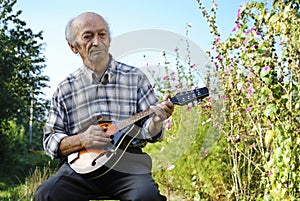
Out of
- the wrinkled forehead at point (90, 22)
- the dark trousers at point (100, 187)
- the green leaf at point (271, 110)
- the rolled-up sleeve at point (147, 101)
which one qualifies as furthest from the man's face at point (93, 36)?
the green leaf at point (271, 110)

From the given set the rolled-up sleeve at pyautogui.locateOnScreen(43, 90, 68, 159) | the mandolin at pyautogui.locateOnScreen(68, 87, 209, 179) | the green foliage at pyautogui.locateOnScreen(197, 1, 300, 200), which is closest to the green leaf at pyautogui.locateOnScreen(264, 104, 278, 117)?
the green foliage at pyautogui.locateOnScreen(197, 1, 300, 200)

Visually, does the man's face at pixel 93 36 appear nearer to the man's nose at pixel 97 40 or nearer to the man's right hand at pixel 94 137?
the man's nose at pixel 97 40

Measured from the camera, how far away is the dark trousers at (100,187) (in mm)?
1797

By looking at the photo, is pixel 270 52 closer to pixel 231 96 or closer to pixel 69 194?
pixel 231 96

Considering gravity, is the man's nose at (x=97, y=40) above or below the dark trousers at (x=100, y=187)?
above

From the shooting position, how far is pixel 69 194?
73.3 inches

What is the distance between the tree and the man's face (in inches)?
332

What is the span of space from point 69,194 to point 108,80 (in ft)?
1.84

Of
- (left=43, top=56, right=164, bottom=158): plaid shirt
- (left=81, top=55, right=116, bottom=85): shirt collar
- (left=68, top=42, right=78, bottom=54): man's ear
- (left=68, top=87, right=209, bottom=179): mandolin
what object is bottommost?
(left=68, top=87, right=209, bottom=179): mandolin

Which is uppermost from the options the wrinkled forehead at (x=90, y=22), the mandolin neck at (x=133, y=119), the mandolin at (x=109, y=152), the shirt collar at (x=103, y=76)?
the wrinkled forehead at (x=90, y=22)

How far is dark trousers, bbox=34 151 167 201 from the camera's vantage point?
1.80 metres

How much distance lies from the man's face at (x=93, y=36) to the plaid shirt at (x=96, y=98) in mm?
97

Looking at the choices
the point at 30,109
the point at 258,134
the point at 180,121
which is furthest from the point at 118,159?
the point at 30,109

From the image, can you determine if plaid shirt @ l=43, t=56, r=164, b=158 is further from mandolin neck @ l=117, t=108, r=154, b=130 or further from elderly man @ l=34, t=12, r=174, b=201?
mandolin neck @ l=117, t=108, r=154, b=130
